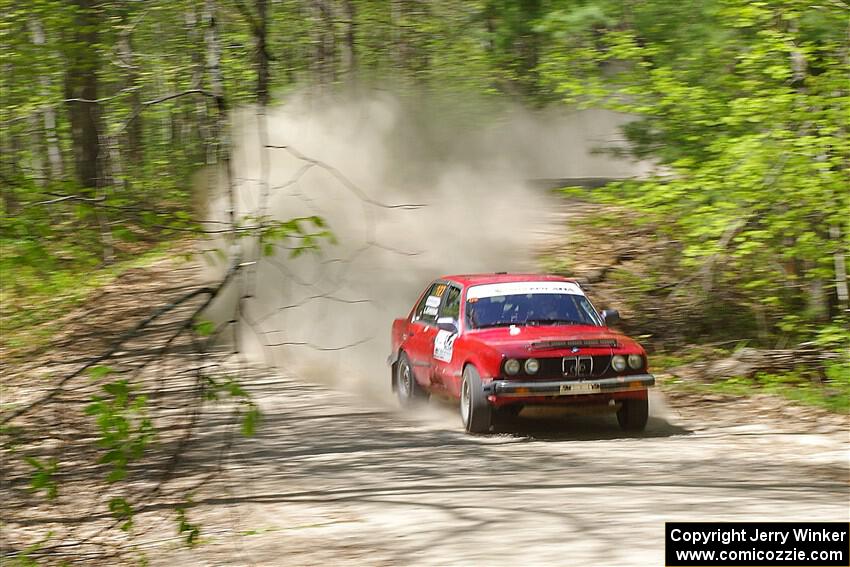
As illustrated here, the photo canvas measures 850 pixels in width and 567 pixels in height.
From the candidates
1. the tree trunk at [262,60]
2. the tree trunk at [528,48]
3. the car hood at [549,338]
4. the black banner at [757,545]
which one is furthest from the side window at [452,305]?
the tree trunk at [528,48]

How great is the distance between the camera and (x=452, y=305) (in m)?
11.9

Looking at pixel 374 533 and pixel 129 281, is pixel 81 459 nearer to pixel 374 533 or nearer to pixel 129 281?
pixel 374 533

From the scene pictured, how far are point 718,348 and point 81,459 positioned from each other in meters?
9.26

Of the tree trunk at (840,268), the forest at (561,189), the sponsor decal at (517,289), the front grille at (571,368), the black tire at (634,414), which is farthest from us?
the tree trunk at (840,268)

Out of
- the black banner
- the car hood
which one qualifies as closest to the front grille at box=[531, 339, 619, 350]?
the car hood

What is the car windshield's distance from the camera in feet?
37.0

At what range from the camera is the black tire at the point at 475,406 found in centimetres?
1029

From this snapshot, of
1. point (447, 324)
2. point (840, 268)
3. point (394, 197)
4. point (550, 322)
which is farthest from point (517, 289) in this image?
point (394, 197)

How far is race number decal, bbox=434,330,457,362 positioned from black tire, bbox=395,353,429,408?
0.76 metres

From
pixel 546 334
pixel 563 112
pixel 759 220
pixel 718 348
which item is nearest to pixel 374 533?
pixel 546 334

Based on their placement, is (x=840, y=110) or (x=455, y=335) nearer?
(x=455, y=335)

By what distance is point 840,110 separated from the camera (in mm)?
12727

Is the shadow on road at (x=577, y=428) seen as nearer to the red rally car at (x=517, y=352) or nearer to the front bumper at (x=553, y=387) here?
the red rally car at (x=517, y=352)

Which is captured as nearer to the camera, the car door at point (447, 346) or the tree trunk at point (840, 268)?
the car door at point (447, 346)
